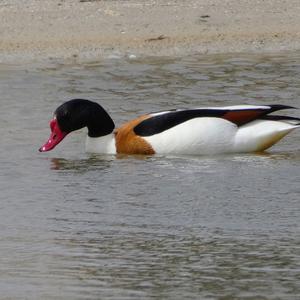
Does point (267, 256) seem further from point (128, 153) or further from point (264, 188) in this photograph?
point (128, 153)

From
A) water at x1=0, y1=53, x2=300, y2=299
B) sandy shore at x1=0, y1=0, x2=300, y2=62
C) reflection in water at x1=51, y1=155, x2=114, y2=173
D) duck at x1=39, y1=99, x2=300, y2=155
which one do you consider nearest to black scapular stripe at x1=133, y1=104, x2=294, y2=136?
duck at x1=39, y1=99, x2=300, y2=155

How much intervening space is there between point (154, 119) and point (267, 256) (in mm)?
3266

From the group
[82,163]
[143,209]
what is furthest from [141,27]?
[143,209]

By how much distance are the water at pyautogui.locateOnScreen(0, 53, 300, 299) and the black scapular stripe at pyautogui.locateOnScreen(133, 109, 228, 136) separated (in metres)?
0.24

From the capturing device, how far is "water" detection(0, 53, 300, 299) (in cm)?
651

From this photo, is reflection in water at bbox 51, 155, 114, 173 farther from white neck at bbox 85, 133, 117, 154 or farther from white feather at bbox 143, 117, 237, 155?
white feather at bbox 143, 117, 237, 155

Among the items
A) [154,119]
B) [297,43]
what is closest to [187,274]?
[154,119]

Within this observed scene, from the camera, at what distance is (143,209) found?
8.14m

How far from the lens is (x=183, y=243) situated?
726cm

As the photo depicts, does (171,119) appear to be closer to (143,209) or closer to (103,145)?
(103,145)

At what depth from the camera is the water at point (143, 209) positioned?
6512 millimetres

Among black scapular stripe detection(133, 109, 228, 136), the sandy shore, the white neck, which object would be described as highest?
the sandy shore

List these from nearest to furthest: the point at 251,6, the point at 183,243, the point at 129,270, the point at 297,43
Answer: the point at 129,270 → the point at 183,243 → the point at 297,43 → the point at 251,6

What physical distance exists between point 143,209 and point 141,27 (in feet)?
24.1
